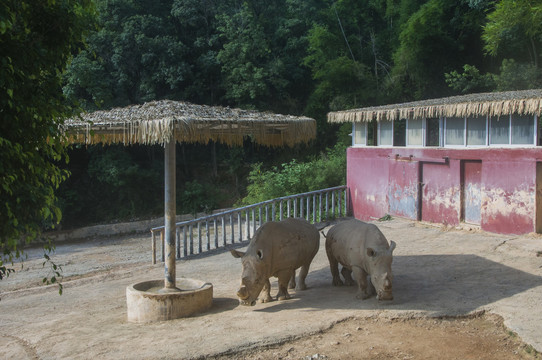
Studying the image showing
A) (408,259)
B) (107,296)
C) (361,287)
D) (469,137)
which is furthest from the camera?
(469,137)

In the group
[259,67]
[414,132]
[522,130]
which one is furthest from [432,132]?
[259,67]

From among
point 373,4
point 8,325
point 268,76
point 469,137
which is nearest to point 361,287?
point 8,325

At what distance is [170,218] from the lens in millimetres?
8102

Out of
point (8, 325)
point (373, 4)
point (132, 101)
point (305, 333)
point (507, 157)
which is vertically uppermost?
point (373, 4)

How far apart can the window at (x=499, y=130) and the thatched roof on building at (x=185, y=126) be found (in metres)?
5.90

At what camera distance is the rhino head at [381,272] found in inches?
285

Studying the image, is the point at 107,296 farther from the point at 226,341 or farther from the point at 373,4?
the point at 373,4

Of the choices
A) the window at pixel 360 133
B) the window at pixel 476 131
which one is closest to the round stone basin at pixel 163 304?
the window at pixel 476 131

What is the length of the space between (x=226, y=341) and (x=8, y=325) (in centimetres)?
427

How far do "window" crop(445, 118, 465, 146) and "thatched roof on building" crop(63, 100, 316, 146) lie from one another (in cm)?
610

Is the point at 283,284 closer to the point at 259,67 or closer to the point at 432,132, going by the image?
the point at 432,132

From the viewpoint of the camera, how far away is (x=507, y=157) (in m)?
11.9

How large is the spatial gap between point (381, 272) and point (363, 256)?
0.54 meters

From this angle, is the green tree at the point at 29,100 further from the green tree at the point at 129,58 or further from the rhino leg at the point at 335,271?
the green tree at the point at 129,58
